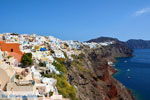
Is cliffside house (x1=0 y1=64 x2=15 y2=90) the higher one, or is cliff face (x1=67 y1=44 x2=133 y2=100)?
cliffside house (x1=0 y1=64 x2=15 y2=90)

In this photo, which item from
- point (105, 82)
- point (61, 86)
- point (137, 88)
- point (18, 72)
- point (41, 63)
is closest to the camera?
point (18, 72)

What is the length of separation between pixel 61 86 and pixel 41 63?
7167mm

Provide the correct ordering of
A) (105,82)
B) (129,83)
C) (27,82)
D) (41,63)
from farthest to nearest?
(129,83), (105,82), (41,63), (27,82)

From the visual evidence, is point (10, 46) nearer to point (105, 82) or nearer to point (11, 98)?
point (11, 98)

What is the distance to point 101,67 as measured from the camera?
74125 millimetres

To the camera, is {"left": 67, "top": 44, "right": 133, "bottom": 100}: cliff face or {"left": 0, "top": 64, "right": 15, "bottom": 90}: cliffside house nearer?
{"left": 0, "top": 64, "right": 15, "bottom": 90}: cliffside house

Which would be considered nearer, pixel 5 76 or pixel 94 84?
pixel 5 76

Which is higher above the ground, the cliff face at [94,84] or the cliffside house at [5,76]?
the cliffside house at [5,76]

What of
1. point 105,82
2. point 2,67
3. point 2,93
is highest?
point 2,67

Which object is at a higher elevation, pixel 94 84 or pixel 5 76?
pixel 5 76

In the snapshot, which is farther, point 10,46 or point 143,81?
point 143,81

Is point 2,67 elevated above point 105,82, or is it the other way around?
point 2,67

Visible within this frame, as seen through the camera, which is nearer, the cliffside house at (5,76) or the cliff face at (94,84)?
the cliffside house at (5,76)

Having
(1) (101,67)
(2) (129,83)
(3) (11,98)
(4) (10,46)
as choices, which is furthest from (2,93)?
(2) (129,83)
